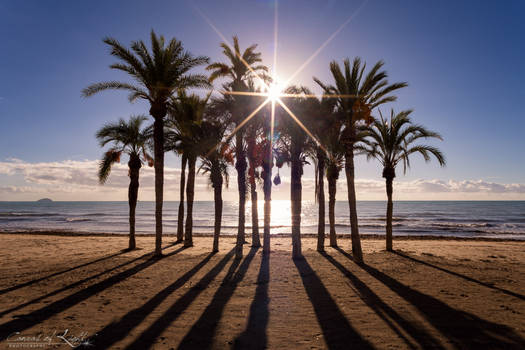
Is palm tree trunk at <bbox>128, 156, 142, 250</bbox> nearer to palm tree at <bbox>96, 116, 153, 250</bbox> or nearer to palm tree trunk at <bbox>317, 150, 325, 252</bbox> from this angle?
palm tree at <bbox>96, 116, 153, 250</bbox>

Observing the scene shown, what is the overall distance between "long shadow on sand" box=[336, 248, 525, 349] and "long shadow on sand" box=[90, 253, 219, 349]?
605cm

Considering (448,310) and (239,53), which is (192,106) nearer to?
(239,53)

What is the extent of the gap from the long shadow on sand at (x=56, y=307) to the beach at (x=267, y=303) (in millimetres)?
28

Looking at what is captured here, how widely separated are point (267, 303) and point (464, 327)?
421 centimetres

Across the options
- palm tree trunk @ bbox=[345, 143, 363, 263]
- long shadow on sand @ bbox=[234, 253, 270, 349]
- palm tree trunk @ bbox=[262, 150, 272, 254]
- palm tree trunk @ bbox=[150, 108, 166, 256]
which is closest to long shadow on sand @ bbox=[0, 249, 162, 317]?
palm tree trunk @ bbox=[150, 108, 166, 256]

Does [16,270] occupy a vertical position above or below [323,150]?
below

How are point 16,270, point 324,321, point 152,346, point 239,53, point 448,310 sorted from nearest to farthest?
point 152,346 → point 324,321 → point 448,310 → point 16,270 → point 239,53

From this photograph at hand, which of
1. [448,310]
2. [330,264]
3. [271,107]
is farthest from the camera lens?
[271,107]

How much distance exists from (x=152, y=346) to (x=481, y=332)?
6.10 m

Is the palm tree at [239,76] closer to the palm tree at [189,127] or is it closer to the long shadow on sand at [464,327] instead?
the palm tree at [189,127]

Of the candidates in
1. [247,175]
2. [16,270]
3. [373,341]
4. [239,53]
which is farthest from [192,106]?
[373,341]

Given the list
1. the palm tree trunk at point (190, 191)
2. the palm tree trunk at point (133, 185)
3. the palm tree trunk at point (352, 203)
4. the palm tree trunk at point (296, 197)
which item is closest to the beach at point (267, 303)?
the palm tree trunk at point (352, 203)

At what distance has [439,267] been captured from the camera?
11.4 metres

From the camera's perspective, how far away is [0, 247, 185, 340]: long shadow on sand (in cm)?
568
